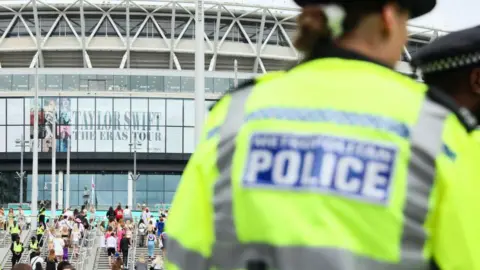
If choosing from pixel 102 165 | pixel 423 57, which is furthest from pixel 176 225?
pixel 102 165

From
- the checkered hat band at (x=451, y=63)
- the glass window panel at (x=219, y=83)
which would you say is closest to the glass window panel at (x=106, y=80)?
the glass window panel at (x=219, y=83)

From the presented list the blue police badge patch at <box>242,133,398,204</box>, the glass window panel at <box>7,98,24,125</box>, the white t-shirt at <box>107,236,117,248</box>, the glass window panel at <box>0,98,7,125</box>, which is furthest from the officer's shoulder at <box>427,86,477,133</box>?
the glass window panel at <box>0,98,7,125</box>

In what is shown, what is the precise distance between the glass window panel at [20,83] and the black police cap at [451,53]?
6704cm

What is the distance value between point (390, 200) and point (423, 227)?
0.29 feet

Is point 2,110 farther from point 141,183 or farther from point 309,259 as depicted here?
point 309,259

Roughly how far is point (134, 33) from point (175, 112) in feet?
22.9

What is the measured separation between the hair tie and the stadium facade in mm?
63033

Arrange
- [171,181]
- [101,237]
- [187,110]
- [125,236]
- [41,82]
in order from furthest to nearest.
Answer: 1. [171,181]
2. [187,110]
3. [41,82]
4. [101,237]
5. [125,236]

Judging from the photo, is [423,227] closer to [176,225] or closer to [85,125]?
[176,225]

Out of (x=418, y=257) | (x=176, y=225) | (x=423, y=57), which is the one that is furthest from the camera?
(x=423, y=57)

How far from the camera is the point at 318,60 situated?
7.05ft

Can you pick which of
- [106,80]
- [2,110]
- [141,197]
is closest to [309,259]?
[106,80]

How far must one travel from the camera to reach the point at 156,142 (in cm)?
6775

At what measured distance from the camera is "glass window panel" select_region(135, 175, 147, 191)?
225ft
